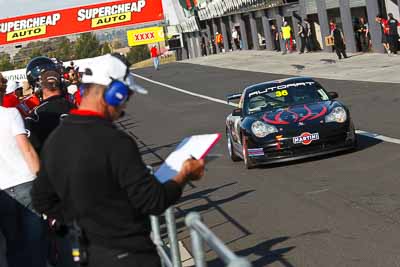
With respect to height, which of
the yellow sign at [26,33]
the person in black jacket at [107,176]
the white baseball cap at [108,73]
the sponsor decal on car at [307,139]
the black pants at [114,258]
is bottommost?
the sponsor decal on car at [307,139]

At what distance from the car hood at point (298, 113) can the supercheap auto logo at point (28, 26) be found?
74505mm

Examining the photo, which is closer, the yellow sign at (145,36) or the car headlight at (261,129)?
the car headlight at (261,129)

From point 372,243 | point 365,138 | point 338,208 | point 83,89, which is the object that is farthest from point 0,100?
point 365,138

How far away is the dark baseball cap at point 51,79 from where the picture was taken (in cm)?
693

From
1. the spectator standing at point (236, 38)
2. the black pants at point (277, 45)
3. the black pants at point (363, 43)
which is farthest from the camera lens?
the spectator standing at point (236, 38)

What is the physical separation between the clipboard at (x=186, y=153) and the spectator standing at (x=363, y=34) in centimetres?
3742

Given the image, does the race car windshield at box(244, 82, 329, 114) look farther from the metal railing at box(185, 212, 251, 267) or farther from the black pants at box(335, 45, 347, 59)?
the black pants at box(335, 45, 347, 59)

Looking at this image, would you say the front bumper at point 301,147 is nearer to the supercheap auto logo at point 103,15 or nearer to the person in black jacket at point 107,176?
the person in black jacket at point 107,176

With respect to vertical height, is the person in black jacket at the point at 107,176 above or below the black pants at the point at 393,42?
above

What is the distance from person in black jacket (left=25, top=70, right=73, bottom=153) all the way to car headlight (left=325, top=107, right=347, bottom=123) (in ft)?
23.2

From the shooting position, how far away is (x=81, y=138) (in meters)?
3.86

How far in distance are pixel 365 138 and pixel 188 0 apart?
70.6 metres

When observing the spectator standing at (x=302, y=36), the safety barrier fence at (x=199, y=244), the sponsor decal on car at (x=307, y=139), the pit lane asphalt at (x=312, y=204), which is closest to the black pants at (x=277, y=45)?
the spectator standing at (x=302, y=36)

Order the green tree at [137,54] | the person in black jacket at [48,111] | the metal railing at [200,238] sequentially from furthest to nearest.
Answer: the green tree at [137,54]
the person in black jacket at [48,111]
the metal railing at [200,238]
